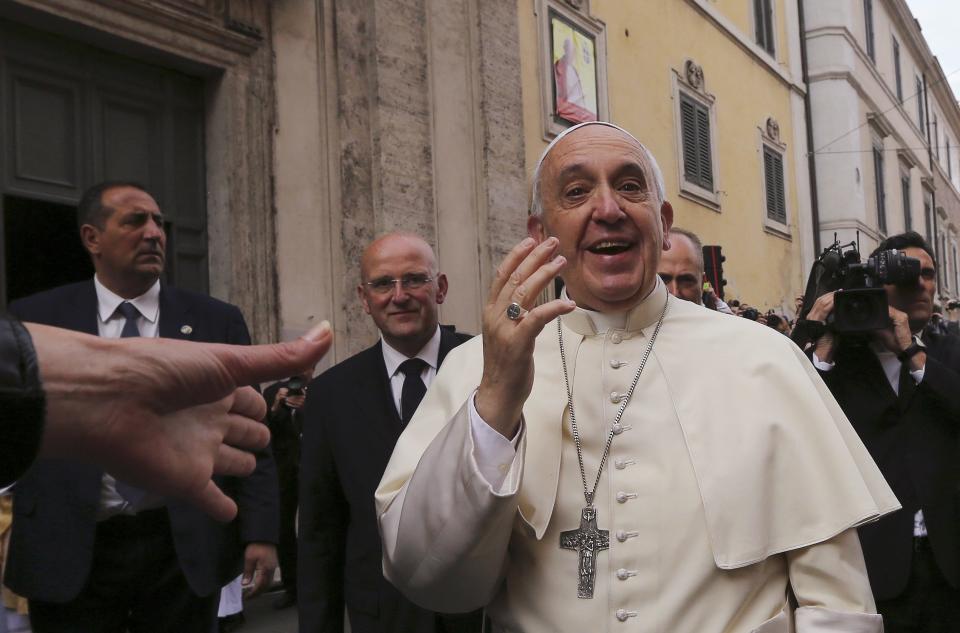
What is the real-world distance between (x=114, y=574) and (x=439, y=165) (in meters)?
5.67

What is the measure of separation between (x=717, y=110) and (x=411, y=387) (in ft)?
41.5

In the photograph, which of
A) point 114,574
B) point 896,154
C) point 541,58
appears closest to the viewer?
point 114,574

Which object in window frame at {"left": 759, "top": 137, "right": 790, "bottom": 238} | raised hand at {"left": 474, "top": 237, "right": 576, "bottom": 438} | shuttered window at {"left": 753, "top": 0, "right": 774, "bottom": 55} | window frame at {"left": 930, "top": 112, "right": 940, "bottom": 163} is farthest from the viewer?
window frame at {"left": 930, "top": 112, "right": 940, "bottom": 163}

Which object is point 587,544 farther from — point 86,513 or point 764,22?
point 764,22

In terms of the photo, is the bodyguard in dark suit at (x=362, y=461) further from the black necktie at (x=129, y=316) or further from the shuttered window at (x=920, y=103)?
the shuttered window at (x=920, y=103)

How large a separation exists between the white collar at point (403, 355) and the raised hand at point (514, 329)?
5.03 feet

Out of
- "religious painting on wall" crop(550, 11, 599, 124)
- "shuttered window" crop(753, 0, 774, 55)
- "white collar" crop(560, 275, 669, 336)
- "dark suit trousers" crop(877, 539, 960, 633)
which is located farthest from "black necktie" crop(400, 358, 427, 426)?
"shuttered window" crop(753, 0, 774, 55)

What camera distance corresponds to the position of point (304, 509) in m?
3.30

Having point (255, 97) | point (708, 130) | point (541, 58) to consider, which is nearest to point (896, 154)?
point (708, 130)

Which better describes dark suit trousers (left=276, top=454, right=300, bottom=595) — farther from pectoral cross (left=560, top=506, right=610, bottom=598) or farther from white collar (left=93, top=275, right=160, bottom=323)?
pectoral cross (left=560, top=506, right=610, bottom=598)

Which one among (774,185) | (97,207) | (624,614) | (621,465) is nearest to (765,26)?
(774,185)

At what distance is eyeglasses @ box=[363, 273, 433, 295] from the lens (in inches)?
142

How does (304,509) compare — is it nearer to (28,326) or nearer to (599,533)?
(599,533)

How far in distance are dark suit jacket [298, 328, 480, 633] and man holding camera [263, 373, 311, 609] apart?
6.77 feet
